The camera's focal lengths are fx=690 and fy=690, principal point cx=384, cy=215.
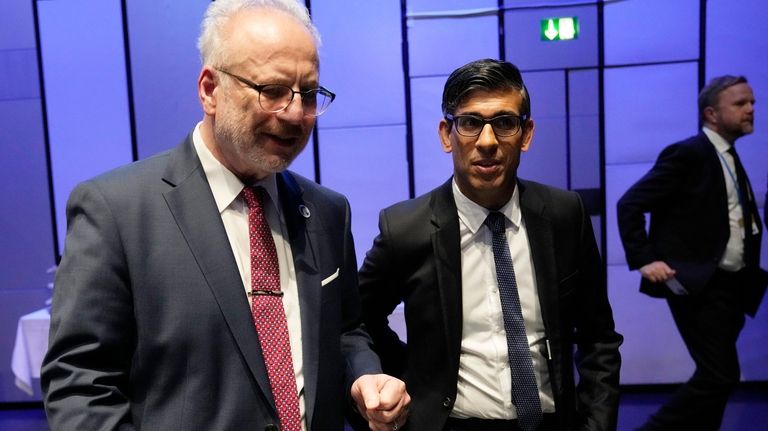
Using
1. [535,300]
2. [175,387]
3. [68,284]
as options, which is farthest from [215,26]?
[535,300]

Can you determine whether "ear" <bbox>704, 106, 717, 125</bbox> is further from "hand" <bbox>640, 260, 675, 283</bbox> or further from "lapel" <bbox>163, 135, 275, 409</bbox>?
"lapel" <bbox>163, 135, 275, 409</bbox>

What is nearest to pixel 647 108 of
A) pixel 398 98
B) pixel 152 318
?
pixel 398 98

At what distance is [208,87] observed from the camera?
53.2 inches

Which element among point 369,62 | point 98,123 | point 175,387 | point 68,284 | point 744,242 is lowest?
point 744,242

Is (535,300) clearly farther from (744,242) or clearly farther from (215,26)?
(744,242)

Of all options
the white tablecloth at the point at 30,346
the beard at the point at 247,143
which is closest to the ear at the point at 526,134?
the beard at the point at 247,143

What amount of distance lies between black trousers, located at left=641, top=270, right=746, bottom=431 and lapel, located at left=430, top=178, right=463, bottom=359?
2.00m

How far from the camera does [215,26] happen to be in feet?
4.43

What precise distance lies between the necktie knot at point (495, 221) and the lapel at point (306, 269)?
1.77ft

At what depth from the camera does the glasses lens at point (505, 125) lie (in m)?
1.79

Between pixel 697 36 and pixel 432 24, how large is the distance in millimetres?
1654

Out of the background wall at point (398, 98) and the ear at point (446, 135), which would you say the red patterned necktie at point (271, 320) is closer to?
the ear at point (446, 135)

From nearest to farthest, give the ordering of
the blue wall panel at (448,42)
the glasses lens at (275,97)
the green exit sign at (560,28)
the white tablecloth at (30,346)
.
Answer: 1. the glasses lens at (275,97)
2. the white tablecloth at (30,346)
3. the green exit sign at (560,28)
4. the blue wall panel at (448,42)

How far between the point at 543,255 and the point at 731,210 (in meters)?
2.11
